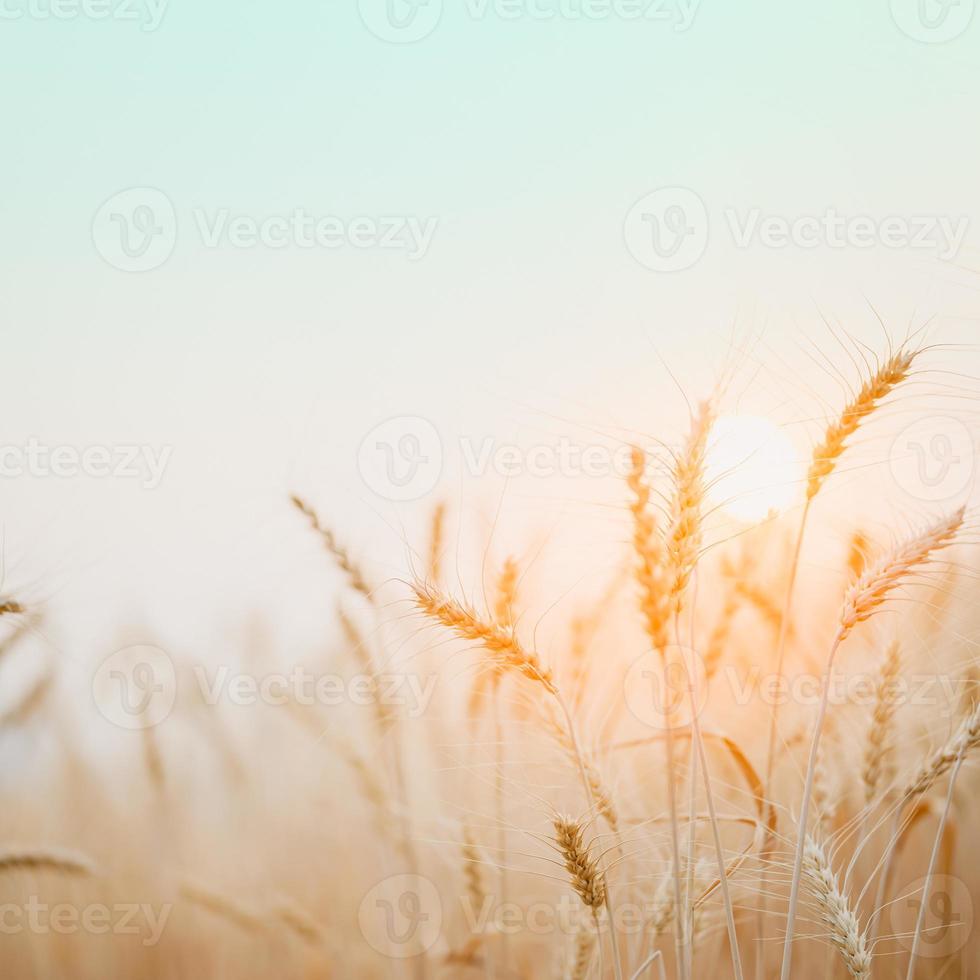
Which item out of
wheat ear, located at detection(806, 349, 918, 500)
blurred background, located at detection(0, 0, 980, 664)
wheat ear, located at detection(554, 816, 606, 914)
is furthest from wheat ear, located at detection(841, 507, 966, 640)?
blurred background, located at detection(0, 0, 980, 664)

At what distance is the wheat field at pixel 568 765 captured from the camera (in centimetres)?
101

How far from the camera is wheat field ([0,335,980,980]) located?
3.31ft

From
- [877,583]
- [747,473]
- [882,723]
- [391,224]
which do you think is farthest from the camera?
[391,224]

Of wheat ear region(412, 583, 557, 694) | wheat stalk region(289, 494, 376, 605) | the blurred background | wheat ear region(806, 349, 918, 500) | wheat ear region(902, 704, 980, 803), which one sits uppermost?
the blurred background

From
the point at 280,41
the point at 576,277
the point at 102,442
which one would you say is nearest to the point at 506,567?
the point at 576,277

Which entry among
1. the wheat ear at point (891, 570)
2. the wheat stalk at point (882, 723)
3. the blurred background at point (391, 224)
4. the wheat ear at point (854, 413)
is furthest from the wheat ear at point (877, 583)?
the blurred background at point (391, 224)

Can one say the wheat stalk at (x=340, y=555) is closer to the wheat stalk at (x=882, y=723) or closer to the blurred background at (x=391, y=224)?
the blurred background at (x=391, y=224)

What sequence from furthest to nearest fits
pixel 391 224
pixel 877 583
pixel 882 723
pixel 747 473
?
pixel 391 224 < pixel 882 723 < pixel 747 473 < pixel 877 583

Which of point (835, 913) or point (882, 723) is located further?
point (882, 723)

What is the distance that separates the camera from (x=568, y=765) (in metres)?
1.10

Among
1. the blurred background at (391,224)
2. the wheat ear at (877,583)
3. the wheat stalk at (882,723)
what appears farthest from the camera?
the blurred background at (391,224)

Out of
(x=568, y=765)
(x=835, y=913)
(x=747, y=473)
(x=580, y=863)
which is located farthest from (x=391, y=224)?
(x=835, y=913)

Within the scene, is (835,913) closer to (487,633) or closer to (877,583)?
(877,583)

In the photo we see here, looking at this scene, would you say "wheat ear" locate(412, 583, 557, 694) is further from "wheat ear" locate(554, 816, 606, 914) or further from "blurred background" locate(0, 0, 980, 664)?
"blurred background" locate(0, 0, 980, 664)
